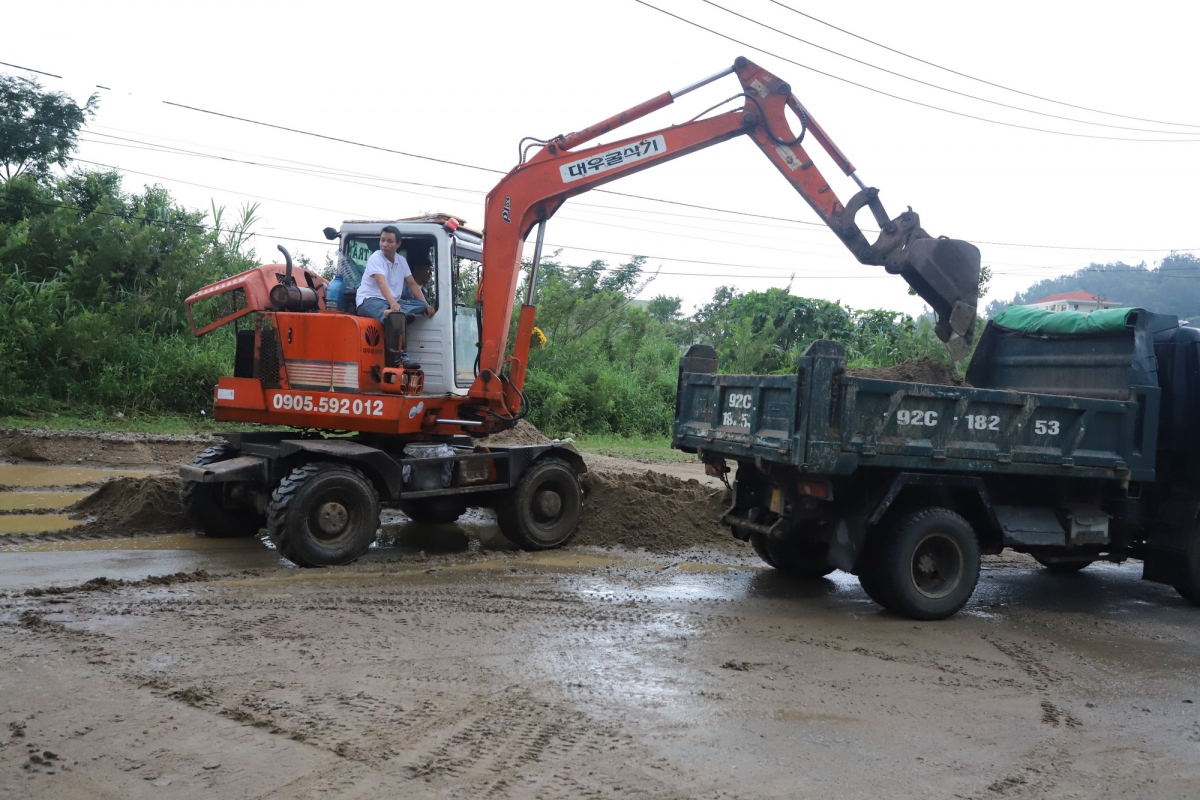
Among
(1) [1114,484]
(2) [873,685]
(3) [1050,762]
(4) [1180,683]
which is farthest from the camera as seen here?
(1) [1114,484]

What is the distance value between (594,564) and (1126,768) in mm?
4823

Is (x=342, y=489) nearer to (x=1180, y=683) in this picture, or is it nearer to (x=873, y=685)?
(x=873, y=685)

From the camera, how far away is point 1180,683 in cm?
588

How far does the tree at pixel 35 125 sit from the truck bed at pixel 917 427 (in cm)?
1966

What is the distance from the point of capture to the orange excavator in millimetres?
8109

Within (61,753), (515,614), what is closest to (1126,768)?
(515,614)

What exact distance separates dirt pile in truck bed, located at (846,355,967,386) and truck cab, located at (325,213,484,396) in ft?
11.4

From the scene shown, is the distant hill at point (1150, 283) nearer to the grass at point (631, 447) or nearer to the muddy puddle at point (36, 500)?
the grass at point (631, 447)

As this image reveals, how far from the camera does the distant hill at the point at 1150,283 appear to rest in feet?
212

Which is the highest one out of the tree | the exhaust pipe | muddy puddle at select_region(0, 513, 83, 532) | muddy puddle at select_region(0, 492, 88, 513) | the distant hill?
the distant hill

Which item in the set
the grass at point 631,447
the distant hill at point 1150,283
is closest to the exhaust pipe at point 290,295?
the grass at point 631,447

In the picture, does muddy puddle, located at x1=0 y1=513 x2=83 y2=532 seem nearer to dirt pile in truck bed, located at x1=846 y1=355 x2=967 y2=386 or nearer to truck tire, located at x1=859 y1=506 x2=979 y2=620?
truck tire, located at x1=859 y1=506 x2=979 y2=620

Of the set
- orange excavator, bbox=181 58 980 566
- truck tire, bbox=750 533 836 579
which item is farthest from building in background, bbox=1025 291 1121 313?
truck tire, bbox=750 533 836 579

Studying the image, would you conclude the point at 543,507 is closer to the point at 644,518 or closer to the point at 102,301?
the point at 644,518
